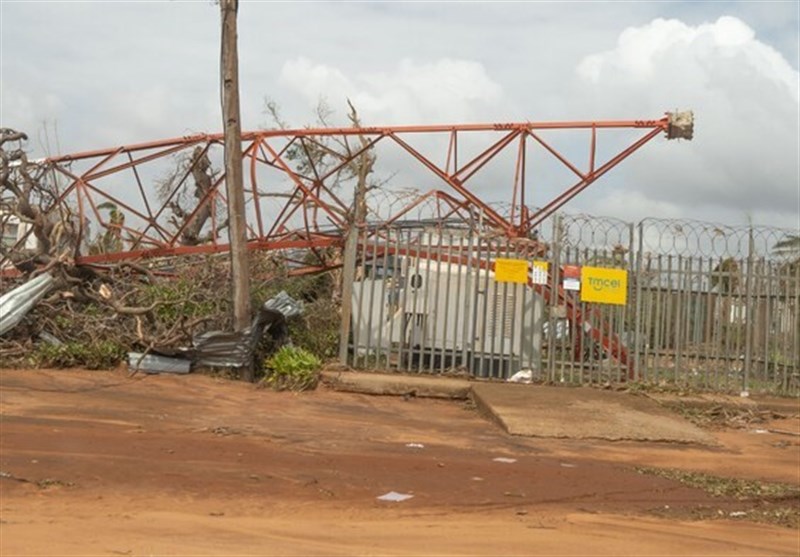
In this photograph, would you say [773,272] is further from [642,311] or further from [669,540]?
[669,540]

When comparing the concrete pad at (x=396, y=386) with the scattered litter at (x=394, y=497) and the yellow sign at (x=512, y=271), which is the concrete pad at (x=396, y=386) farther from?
the scattered litter at (x=394, y=497)

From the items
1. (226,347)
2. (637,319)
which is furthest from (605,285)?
(226,347)

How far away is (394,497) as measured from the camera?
7.48m

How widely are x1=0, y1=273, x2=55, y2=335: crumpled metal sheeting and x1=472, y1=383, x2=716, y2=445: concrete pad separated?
6554 mm

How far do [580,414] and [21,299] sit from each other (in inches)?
321

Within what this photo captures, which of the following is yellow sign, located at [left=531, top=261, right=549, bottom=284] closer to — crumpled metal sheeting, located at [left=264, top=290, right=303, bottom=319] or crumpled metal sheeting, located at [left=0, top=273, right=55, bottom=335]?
crumpled metal sheeting, located at [left=264, top=290, right=303, bottom=319]

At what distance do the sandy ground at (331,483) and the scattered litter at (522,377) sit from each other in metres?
2.20

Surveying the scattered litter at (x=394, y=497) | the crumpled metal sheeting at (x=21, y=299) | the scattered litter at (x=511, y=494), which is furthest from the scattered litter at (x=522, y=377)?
the crumpled metal sheeting at (x=21, y=299)

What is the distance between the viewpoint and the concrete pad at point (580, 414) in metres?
10.9

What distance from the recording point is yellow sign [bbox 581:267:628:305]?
1416cm

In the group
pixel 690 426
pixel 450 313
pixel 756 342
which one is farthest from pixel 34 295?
pixel 756 342

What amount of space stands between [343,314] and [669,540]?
830cm

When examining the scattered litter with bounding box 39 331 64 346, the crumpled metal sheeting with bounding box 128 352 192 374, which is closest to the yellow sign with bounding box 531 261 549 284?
the crumpled metal sheeting with bounding box 128 352 192 374

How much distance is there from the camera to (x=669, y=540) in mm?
6512
